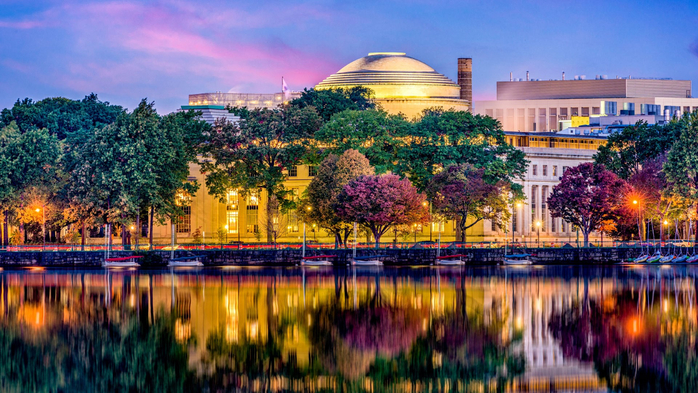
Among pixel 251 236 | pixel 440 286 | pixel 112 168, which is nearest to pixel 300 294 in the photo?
pixel 440 286

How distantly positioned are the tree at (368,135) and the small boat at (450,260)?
526 inches

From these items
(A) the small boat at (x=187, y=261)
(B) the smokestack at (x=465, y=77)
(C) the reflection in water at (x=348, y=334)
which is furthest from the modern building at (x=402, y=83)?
(C) the reflection in water at (x=348, y=334)

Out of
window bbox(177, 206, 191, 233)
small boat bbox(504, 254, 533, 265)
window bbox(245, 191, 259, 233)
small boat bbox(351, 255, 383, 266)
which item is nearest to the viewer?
small boat bbox(351, 255, 383, 266)

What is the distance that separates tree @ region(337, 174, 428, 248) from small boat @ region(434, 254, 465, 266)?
176 inches

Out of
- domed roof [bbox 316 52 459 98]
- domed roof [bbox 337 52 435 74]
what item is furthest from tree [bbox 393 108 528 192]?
domed roof [bbox 337 52 435 74]

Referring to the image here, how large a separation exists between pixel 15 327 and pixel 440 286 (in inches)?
1093

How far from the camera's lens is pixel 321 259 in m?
91.2

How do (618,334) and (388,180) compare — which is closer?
(618,334)

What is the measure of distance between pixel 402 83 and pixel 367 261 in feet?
181

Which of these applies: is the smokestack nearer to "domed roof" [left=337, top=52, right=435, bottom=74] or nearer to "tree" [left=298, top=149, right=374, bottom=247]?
"domed roof" [left=337, top=52, right=435, bottom=74]

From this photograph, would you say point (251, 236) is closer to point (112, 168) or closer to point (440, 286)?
point (112, 168)

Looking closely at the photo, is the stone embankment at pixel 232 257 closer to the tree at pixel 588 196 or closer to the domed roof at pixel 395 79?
the tree at pixel 588 196

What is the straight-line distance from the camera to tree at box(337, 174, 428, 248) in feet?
303

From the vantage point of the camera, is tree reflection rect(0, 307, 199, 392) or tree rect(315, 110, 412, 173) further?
tree rect(315, 110, 412, 173)
